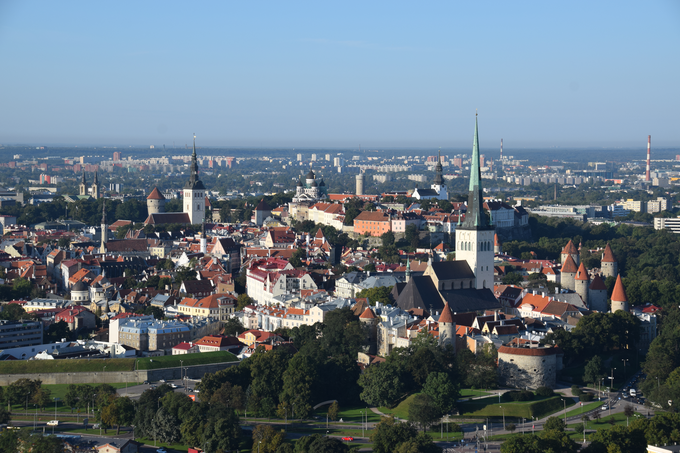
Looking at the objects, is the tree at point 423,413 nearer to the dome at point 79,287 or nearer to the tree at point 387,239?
the dome at point 79,287

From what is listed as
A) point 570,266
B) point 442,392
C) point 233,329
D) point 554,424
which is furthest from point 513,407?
point 570,266

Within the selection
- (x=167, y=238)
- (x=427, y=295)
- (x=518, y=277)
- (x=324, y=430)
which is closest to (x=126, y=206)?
(x=167, y=238)

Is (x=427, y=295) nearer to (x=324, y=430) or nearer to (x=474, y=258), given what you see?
(x=474, y=258)

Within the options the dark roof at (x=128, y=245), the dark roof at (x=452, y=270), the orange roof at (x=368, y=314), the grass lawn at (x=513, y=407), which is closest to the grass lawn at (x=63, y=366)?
the orange roof at (x=368, y=314)

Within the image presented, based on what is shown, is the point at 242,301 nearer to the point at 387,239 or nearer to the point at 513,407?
the point at 387,239

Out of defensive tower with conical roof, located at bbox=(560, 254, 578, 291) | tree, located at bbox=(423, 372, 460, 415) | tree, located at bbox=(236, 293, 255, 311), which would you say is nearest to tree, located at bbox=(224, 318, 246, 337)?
tree, located at bbox=(236, 293, 255, 311)

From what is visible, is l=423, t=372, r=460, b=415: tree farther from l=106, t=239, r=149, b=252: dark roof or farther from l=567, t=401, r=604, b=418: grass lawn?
l=106, t=239, r=149, b=252: dark roof

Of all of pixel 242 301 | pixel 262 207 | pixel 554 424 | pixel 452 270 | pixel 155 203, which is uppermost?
pixel 262 207
